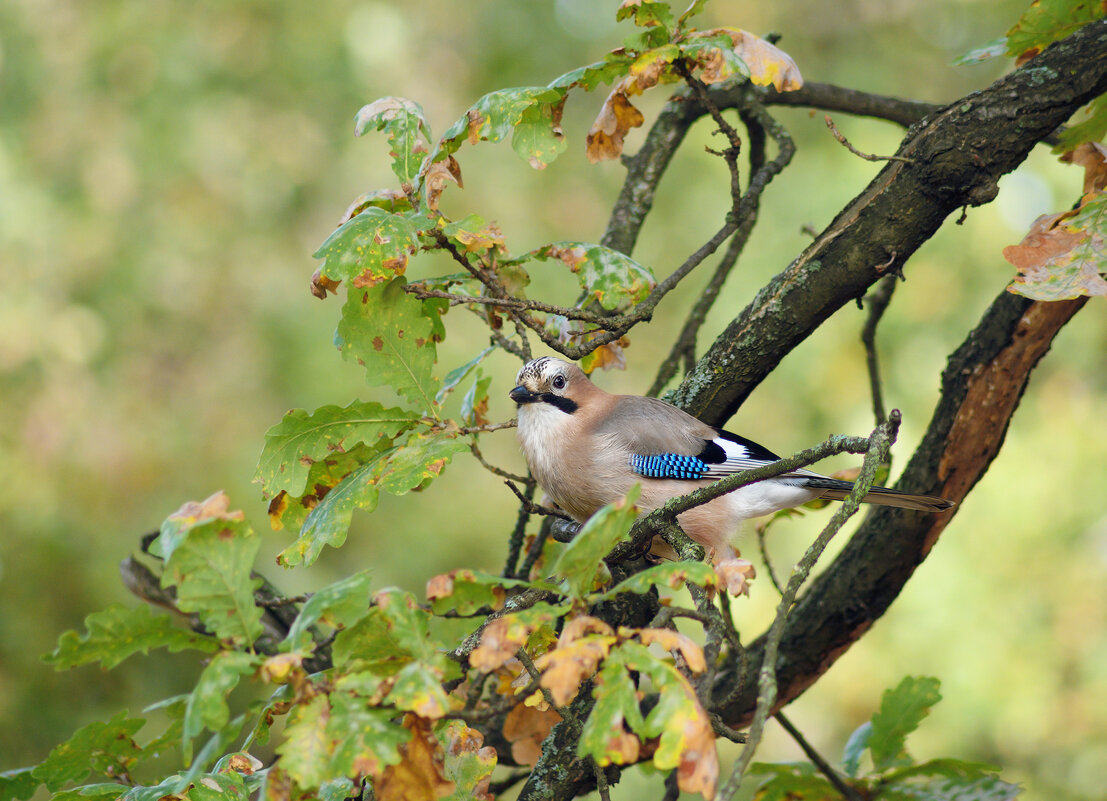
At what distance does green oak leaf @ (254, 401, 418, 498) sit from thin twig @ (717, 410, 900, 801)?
1.03m

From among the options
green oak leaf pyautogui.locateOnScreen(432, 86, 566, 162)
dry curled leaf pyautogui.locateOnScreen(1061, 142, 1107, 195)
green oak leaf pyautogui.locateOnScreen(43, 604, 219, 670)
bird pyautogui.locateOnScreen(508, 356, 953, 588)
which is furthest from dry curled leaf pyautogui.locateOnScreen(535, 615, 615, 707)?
dry curled leaf pyautogui.locateOnScreen(1061, 142, 1107, 195)

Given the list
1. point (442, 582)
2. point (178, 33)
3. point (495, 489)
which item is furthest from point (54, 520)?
point (442, 582)

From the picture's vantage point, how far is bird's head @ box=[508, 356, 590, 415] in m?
3.20

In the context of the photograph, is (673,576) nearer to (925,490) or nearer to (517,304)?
(517,304)

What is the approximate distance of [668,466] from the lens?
3029 millimetres

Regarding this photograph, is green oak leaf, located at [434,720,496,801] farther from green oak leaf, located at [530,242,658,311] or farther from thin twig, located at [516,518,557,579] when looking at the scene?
thin twig, located at [516,518,557,579]

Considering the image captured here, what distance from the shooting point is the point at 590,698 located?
2.40 metres

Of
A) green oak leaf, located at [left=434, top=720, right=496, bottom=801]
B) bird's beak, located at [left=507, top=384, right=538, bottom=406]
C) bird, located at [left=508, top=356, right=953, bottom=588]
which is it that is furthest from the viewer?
bird's beak, located at [left=507, top=384, right=538, bottom=406]

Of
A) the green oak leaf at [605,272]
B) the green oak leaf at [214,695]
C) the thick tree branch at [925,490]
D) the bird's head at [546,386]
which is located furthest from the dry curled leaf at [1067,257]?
the green oak leaf at [214,695]

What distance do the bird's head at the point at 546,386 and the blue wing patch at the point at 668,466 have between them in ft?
1.19

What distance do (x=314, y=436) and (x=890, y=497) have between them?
164cm

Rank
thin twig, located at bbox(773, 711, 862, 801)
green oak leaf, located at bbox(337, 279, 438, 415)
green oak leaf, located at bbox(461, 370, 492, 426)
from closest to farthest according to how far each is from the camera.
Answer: green oak leaf, located at bbox(337, 279, 438, 415) → green oak leaf, located at bbox(461, 370, 492, 426) → thin twig, located at bbox(773, 711, 862, 801)

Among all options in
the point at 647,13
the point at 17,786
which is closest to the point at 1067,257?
the point at 647,13

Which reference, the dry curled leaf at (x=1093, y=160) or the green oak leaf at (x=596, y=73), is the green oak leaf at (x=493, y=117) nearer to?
the green oak leaf at (x=596, y=73)
